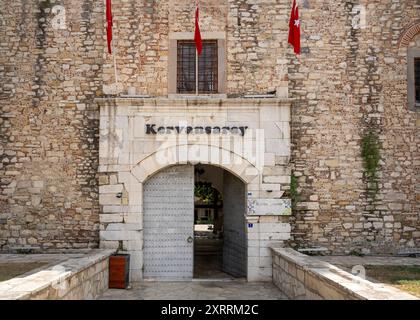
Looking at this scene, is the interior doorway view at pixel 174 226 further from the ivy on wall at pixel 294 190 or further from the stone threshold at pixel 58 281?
the stone threshold at pixel 58 281

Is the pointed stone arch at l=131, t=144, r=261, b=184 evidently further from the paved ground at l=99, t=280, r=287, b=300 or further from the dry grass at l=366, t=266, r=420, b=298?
the dry grass at l=366, t=266, r=420, b=298

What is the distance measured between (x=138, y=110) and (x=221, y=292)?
12.1ft

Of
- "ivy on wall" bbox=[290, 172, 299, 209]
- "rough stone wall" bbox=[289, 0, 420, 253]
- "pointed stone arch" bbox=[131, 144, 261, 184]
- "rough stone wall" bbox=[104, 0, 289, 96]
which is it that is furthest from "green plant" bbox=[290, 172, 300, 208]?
"rough stone wall" bbox=[104, 0, 289, 96]

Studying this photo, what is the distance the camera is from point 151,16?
8.39m

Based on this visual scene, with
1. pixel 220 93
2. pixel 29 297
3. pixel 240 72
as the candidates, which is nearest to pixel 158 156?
pixel 220 93

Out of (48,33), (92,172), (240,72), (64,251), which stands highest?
(48,33)

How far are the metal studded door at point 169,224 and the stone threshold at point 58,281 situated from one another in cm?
117

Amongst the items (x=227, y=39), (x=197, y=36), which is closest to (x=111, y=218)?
(x=197, y=36)

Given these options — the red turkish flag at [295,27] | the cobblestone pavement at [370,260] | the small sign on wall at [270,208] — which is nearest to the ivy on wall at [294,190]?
the small sign on wall at [270,208]

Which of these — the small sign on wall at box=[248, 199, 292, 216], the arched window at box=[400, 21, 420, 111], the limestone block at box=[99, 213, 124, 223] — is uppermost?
the arched window at box=[400, 21, 420, 111]

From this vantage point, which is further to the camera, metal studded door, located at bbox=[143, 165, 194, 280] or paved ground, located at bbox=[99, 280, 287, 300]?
metal studded door, located at bbox=[143, 165, 194, 280]

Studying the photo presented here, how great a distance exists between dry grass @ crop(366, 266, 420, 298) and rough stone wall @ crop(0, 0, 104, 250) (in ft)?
16.5

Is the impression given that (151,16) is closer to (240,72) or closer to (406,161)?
(240,72)

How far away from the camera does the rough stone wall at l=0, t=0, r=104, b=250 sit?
8203 mm
